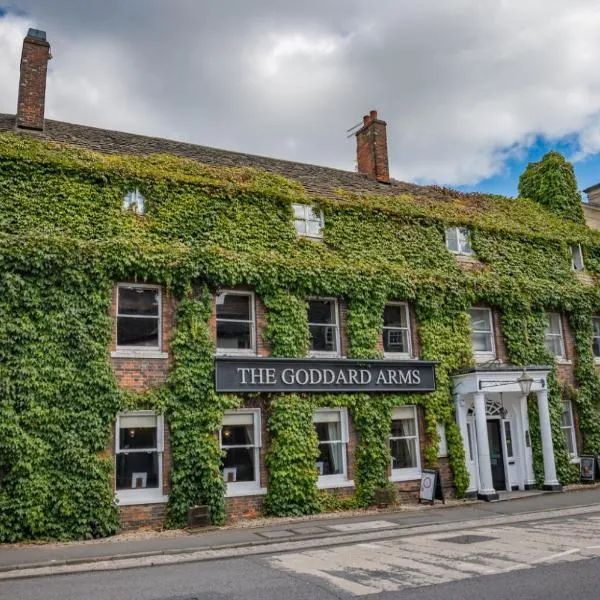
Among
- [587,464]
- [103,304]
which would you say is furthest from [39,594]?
[587,464]

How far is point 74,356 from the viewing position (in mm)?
14383

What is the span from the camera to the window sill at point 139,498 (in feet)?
47.6

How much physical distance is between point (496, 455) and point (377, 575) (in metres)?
11.7

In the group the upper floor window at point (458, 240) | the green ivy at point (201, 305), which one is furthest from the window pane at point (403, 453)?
the upper floor window at point (458, 240)

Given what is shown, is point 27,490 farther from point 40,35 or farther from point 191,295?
point 40,35

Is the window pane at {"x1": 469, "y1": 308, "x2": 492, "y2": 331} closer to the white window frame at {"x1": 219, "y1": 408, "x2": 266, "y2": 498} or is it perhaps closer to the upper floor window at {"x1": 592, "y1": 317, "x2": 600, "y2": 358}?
the upper floor window at {"x1": 592, "y1": 317, "x2": 600, "y2": 358}

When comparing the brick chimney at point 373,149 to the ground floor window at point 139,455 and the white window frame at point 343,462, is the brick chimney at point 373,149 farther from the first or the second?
the ground floor window at point 139,455

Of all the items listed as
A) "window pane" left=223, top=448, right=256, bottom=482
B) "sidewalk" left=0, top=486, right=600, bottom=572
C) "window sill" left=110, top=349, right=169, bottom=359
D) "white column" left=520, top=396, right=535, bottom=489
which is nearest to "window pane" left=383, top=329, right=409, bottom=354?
"white column" left=520, top=396, right=535, bottom=489

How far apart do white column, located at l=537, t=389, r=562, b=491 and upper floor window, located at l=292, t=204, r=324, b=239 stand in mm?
8500

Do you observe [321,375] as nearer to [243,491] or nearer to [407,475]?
[243,491]

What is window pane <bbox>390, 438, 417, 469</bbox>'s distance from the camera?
59.0ft

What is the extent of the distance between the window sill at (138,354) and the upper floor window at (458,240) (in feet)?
34.4

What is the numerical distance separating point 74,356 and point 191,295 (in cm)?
323

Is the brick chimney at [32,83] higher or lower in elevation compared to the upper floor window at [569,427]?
higher
